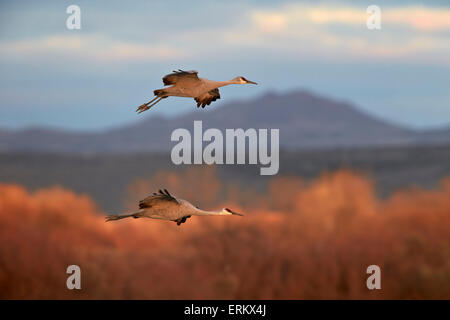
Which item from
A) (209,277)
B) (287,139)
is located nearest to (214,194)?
(209,277)

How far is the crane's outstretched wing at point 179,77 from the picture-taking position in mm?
7746

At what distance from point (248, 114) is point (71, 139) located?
37819mm

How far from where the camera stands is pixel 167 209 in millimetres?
7352

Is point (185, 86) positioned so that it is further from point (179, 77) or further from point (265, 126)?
point (265, 126)

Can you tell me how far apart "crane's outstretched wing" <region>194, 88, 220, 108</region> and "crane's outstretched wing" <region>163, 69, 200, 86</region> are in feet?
1.51

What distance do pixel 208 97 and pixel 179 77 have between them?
799 mm

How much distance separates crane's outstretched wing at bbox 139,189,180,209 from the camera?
7160mm

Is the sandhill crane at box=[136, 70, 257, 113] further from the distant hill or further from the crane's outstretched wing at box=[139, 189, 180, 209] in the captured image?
the distant hill

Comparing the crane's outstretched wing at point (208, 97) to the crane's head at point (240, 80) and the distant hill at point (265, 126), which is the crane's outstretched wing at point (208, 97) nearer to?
the crane's head at point (240, 80)

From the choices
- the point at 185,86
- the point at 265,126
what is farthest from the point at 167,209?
the point at 265,126

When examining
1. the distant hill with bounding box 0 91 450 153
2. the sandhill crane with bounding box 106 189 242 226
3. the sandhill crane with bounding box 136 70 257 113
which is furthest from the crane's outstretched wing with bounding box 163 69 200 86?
the distant hill with bounding box 0 91 450 153

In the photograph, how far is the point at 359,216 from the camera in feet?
188
